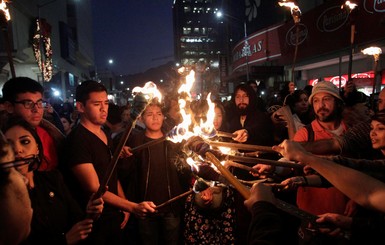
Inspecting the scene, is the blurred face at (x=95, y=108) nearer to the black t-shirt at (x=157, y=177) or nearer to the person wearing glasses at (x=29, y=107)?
the person wearing glasses at (x=29, y=107)

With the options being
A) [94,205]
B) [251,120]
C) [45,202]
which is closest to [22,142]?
[45,202]

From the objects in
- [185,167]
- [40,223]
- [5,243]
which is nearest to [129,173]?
[185,167]

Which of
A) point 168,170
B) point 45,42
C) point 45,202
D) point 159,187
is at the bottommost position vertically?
point 159,187

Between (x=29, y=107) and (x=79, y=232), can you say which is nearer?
(x=79, y=232)

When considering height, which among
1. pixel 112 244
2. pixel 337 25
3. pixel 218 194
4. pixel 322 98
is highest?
pixel 337 25

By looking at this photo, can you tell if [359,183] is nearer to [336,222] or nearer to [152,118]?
[336,222]

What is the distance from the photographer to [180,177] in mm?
4488

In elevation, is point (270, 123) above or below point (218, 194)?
above

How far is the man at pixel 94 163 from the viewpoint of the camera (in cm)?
311

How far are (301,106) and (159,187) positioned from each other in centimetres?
327

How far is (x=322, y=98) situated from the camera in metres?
3.79

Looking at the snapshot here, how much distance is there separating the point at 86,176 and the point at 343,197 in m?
2.94

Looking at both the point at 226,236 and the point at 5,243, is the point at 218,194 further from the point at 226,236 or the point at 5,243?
the point at 5,243

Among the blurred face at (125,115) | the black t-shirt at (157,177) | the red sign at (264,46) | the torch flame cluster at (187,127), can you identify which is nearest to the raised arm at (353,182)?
the torch flame cluster at (187,127)
